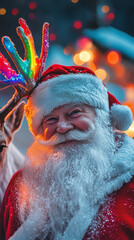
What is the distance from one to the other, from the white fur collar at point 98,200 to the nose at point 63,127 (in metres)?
0.23

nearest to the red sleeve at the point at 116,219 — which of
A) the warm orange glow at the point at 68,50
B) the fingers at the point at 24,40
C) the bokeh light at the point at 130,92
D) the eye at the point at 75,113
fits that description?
the eye at the point at 75,113

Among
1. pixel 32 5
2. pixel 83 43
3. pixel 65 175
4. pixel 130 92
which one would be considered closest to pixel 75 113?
pixel 65 175

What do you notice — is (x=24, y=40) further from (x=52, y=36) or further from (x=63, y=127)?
(x=52, y=36)

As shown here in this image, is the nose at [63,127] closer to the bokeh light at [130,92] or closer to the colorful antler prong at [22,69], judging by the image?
Result: the colorful antler prong at [22,69]

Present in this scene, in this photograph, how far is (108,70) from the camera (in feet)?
12.5

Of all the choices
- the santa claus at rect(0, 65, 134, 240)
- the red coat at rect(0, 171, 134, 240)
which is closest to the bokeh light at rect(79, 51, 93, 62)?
the santa claus at rect(0, 65, 134, 240)

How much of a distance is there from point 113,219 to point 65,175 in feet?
0.78

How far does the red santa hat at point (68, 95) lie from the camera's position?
1.02 m

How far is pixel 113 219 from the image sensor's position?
77cm

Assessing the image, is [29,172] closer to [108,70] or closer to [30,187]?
[30,187]

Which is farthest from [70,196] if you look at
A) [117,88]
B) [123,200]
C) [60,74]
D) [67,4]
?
[117,88]

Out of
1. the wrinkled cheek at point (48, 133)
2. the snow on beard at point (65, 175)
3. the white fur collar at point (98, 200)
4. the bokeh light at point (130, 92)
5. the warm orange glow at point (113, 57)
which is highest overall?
the warm orange glow at point (113, 57)

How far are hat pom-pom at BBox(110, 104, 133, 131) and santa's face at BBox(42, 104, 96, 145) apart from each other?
4.6 inches

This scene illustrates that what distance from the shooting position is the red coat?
0.74 metres
